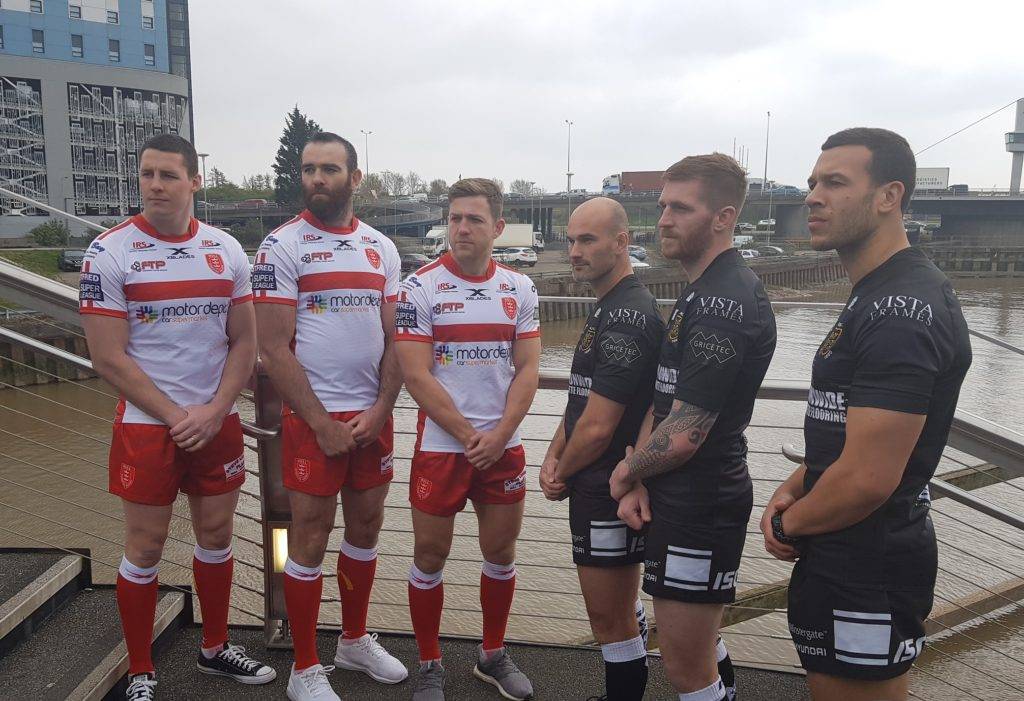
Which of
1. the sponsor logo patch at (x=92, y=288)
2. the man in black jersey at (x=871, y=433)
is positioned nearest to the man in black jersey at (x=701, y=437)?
the man in black jersey at (x=871, y=433)

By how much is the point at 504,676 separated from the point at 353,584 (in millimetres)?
613

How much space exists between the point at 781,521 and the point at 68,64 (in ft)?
161

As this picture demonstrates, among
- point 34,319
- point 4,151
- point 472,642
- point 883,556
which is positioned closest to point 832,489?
point 883,556

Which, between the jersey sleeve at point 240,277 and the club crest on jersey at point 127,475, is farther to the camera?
the jersey sleeve at point 240,277

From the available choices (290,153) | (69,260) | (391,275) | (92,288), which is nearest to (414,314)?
(391,275)

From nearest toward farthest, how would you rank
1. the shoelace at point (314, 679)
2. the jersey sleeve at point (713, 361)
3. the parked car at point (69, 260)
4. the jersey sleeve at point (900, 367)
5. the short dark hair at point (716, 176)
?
the jersey sleeve at point (900, 367)
the jersey sleeve at point (713, 361)
the short dark hair at point (716, 176)
the shoelace at point (314, 679)
the parked car at point (69, 260)

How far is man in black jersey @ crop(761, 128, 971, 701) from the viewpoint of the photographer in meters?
1.57

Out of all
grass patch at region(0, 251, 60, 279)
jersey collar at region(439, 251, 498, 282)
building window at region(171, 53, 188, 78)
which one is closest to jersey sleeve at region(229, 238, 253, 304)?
jersey collar at region(439, 251, 498, 282)

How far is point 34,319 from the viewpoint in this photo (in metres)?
15.9

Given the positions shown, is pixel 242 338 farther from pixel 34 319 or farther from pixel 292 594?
pixel 34 319

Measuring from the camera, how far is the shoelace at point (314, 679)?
2521mm

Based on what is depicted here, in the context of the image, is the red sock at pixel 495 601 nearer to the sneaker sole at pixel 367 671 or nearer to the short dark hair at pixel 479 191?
the sneaker sole at pixel 367 671

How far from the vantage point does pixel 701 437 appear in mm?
1912

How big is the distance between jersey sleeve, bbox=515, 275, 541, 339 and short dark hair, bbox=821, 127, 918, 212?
48.2 inches
